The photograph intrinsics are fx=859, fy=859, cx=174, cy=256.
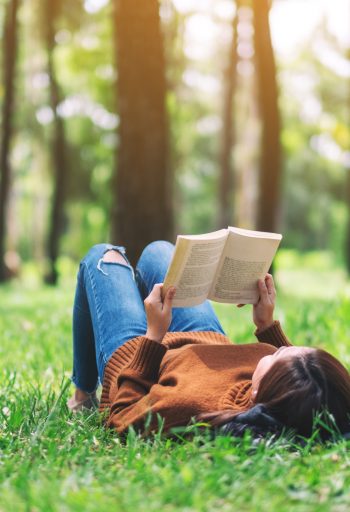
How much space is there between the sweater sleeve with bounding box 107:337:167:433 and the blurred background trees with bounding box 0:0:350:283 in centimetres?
587

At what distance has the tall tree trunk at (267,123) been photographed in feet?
46.7

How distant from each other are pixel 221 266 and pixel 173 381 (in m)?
0.56

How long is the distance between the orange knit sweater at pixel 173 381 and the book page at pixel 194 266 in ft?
0.74

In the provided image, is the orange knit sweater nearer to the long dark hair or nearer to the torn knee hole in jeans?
the long dark hair

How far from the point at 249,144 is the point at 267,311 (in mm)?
23770

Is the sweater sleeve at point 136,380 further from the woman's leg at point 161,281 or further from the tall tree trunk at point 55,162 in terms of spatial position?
the tall tree trunk at point 55,162

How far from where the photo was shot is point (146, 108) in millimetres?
9281

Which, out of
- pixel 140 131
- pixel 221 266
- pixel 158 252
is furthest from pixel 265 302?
pixel 140 131

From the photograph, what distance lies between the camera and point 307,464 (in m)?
2.98

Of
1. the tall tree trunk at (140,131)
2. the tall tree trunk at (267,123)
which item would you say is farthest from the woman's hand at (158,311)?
the tall tree trunk at (267,123)

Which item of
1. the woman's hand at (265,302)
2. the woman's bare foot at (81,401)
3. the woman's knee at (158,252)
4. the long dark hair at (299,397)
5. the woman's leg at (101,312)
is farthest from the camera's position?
the woman's knee at (158,252)

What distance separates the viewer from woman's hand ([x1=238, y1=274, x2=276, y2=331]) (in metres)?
3.87

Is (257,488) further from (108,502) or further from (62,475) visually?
(62,475)

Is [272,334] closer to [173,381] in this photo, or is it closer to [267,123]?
[173,381]
